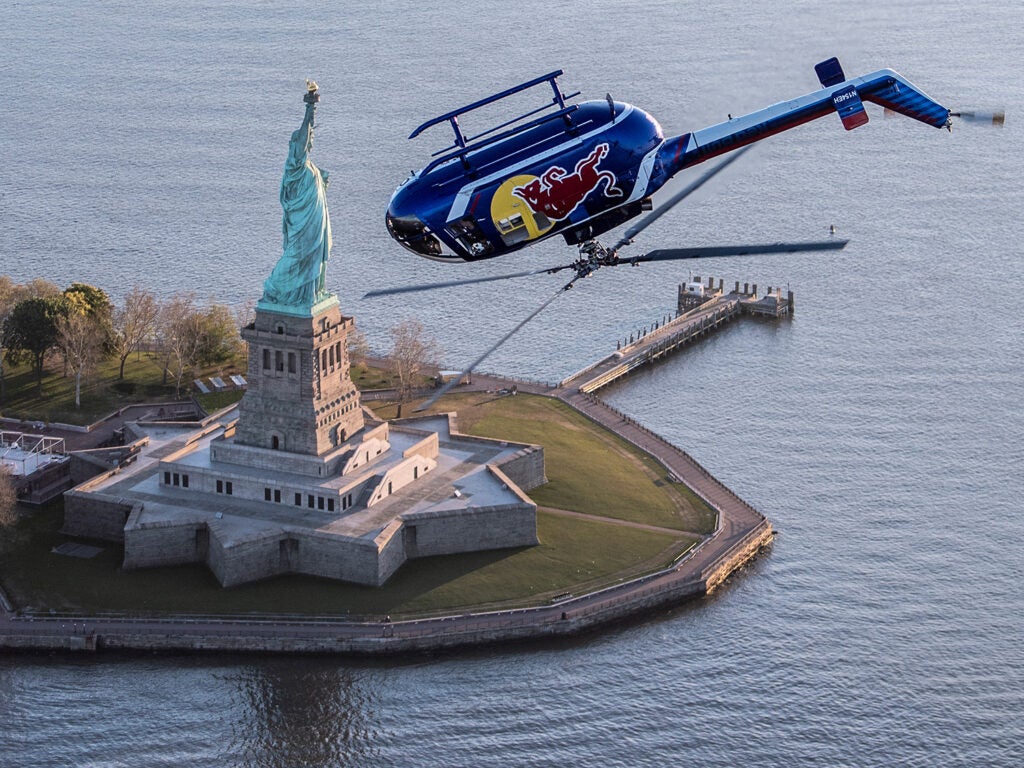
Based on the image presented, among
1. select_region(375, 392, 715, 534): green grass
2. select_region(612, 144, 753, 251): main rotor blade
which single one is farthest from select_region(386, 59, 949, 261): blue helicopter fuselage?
select_region(375, 392, 715, 534): green grass

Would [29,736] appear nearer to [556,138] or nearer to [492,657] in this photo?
[492,657]

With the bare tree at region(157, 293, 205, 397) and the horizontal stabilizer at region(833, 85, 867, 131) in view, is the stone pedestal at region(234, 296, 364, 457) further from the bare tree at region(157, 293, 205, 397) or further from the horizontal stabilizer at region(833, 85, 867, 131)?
the horizontal stabilizer at region(833, 85, 867, 131)

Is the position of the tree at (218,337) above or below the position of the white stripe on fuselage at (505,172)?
below

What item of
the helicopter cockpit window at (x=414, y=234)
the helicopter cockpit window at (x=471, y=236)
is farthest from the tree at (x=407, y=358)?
the helicopter cockpit window at (x=471, y=236)

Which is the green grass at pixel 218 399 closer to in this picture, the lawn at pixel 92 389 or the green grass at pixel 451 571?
the lawn at pixel 92 389

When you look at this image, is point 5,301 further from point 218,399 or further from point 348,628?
point 348,628

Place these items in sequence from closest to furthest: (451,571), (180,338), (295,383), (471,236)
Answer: (471,236), (451,571), (295,383), (180,338)

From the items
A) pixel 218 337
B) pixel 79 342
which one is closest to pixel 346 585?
pixel 79 342
